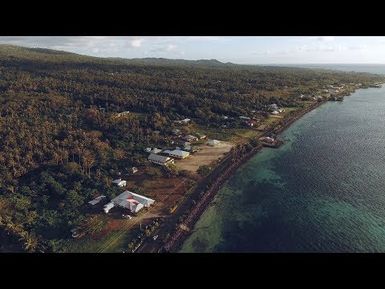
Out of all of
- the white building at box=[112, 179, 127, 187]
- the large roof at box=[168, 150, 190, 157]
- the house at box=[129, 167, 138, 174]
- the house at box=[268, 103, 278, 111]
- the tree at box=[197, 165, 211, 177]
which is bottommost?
the white building at box=[112, 179, 127, 187]

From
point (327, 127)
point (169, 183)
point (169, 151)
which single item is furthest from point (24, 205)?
point (327, 127)

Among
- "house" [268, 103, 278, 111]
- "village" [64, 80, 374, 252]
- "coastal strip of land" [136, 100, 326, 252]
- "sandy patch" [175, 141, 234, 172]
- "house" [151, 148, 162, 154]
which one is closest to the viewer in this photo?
"coastal strip of land" [136, 100, 326, 252]

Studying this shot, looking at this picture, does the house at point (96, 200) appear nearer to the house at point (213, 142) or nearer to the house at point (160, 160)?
the house at point (160, 160)

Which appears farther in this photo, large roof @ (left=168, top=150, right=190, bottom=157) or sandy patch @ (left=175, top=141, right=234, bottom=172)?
large roof @ (left=168, top=150, right=190, bottom=157)

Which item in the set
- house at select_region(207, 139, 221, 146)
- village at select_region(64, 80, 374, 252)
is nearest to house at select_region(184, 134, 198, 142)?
village at select_region(64, 80, 374, 252)

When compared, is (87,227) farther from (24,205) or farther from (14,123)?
(14,123)

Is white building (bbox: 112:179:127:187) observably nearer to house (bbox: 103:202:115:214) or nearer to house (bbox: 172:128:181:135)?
house (bbox: 103:202:115:214)
